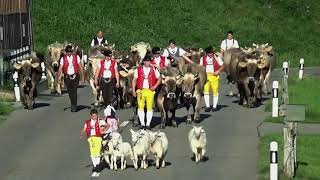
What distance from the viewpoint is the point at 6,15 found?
46.5 m

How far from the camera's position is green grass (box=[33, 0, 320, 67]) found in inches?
2398

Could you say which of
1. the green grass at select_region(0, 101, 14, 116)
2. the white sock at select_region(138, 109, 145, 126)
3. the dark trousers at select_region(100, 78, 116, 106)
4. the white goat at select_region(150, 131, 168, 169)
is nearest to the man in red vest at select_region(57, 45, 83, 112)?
the green grass at select_region(0, 101, 14, 116)

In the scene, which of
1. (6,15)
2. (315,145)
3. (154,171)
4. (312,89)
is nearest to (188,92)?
(315,145)

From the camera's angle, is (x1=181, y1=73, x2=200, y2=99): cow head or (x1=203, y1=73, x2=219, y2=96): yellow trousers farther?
(x1=203, y1=73, x2=219, y2=96): yellow trousers

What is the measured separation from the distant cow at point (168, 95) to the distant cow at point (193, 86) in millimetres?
290

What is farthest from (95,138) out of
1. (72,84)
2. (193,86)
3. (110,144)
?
(72,84)

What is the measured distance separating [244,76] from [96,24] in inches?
1261

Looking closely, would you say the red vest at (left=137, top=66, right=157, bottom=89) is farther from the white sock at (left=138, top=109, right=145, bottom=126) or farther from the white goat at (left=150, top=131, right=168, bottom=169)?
the white goat at (left=150, top=131, right=168, bottom=169)

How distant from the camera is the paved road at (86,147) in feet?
68.2

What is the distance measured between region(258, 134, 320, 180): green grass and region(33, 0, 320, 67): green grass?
33.8m

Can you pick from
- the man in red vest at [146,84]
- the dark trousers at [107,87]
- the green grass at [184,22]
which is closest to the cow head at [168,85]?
the man in red vest at [146,84]

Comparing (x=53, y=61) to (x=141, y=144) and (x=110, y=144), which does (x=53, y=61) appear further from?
(x=141, y=144)

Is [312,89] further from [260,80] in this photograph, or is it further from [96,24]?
[96,24]

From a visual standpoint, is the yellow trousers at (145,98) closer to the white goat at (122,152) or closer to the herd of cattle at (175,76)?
the herd of cattle at (175,76)
